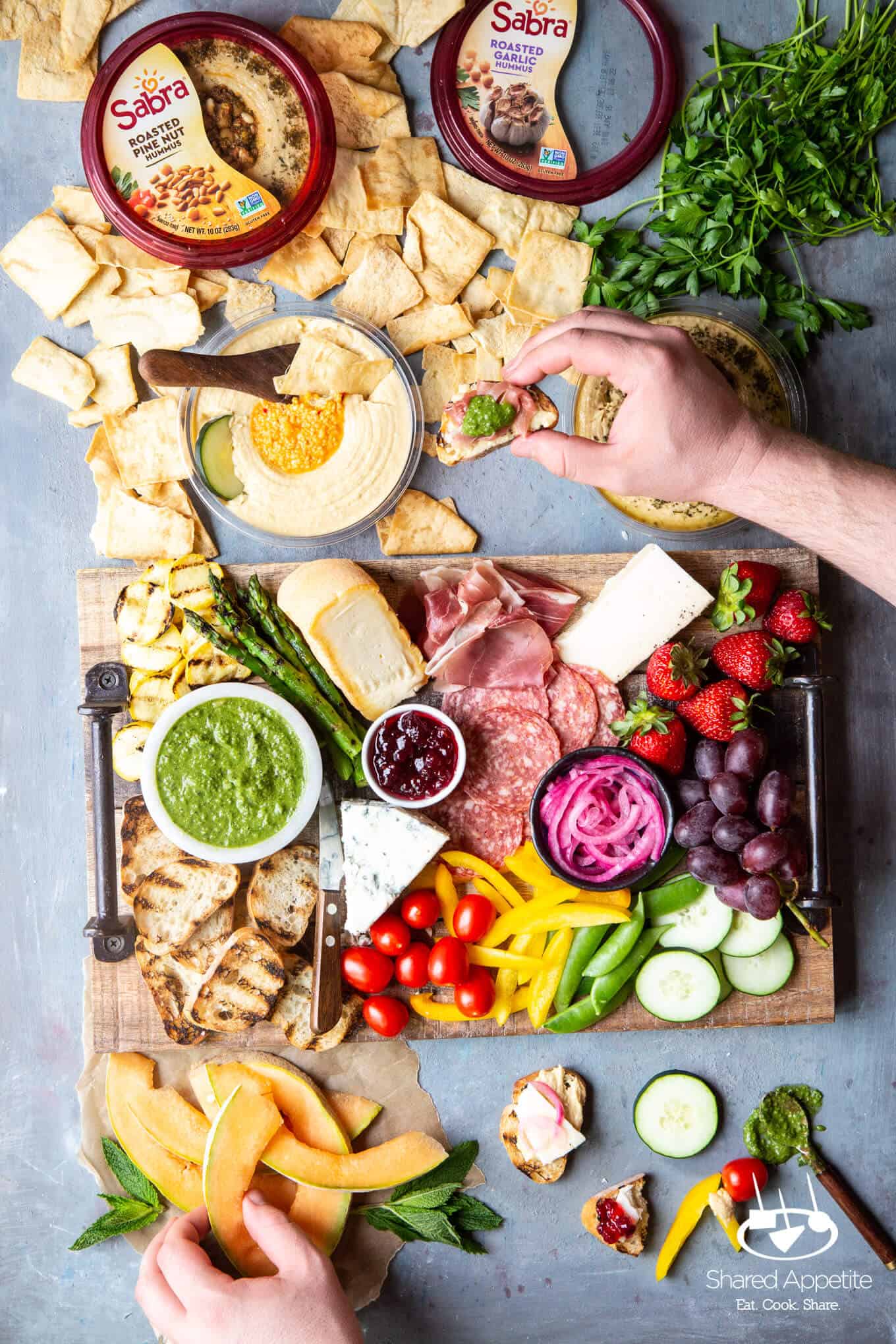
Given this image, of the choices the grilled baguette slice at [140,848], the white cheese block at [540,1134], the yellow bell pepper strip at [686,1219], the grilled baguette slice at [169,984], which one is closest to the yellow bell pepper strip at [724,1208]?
the yellow bell pepper strip at [686,1219]

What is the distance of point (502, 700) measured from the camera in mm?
2293

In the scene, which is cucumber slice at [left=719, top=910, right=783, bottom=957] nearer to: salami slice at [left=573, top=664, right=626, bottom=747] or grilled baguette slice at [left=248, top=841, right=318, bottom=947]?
salami slice at [left=573, top=664, right=626, bottom=747]

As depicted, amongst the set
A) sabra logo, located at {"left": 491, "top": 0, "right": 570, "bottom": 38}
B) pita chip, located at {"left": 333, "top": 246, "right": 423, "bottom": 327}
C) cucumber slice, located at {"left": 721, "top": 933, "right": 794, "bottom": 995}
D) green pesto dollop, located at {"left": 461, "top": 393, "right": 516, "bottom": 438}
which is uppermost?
sabra logo, located at {"left": 491, "top": 0, "right": 570, "bottom": 38}

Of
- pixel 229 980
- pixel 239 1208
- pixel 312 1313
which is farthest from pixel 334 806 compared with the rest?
pixel 312 1313

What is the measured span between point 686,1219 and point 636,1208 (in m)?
0.14

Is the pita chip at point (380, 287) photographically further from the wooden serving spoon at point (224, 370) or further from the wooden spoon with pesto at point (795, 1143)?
the wooden spoon with pesto at point (795, 1143)

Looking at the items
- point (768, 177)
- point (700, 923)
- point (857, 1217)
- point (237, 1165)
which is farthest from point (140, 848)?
point (768, 177)

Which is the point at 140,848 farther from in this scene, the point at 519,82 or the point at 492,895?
the point at 519,82

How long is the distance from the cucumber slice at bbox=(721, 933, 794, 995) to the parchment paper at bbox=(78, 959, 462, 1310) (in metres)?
0.85

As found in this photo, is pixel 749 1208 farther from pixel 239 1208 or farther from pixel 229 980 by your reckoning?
pixel 229 980

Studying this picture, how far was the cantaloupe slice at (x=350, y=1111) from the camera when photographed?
2.35 meters

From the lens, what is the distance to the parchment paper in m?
2.35

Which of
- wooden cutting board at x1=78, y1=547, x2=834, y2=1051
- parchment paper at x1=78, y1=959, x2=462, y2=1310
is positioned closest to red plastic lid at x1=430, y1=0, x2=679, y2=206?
wooden cutting board at x1=78, y1=547, x2=834, y2=1051

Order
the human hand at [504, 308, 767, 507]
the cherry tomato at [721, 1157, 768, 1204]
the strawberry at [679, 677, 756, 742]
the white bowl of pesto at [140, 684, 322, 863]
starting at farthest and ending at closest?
the cherry tomato at [721, 1157, 768, 1204] < the strawberry at [679, 677, 756, 742] < the white bowl of pesto at [140, 684, 322, 863] < the human hand at [504, 308, 767, 507]
